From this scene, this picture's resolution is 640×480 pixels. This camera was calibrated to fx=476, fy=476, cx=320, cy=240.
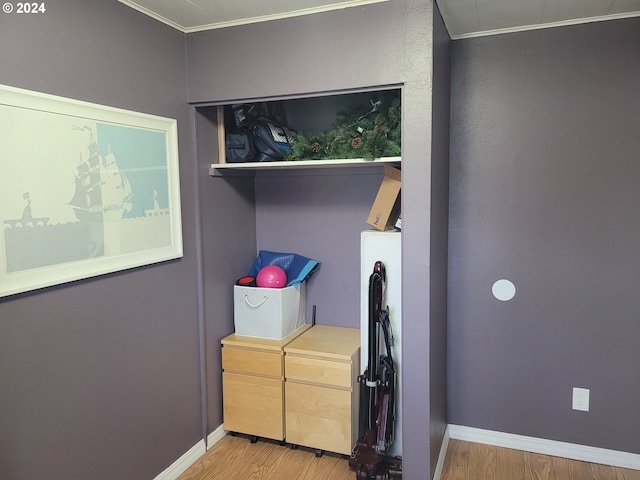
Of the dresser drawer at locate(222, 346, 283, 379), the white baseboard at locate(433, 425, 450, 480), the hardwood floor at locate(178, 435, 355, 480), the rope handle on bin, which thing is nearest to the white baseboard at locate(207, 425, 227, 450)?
the hardwood floor at locate(178, 435, 355, 480)

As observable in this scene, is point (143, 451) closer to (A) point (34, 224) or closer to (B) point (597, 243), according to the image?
(A) point (34, 224)

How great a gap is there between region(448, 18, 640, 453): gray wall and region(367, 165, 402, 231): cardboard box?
0.48 meters

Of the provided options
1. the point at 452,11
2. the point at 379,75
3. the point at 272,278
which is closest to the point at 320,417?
the point at 272,278

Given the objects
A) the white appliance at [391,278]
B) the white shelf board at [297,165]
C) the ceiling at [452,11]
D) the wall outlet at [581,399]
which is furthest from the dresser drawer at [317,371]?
the ceiling at [452,11]

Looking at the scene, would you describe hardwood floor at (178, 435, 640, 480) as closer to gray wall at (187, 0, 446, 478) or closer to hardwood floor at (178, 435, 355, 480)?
hardwood floor at (178, 435, 355, 480)

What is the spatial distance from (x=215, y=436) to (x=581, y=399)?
2.05 meters

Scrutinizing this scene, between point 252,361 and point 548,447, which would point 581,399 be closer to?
point 548,447

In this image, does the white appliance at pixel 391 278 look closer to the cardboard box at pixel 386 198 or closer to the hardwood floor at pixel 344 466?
the cardboard box at pixel 386 198

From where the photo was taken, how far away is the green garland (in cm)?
227

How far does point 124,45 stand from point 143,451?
1.85 metres

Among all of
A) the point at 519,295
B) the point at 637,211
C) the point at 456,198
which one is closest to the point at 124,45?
the point at 456,198

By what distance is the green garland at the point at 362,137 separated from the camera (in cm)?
227

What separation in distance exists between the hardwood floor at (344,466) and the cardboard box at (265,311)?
2.14 feet

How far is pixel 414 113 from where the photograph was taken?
2.08 meters
